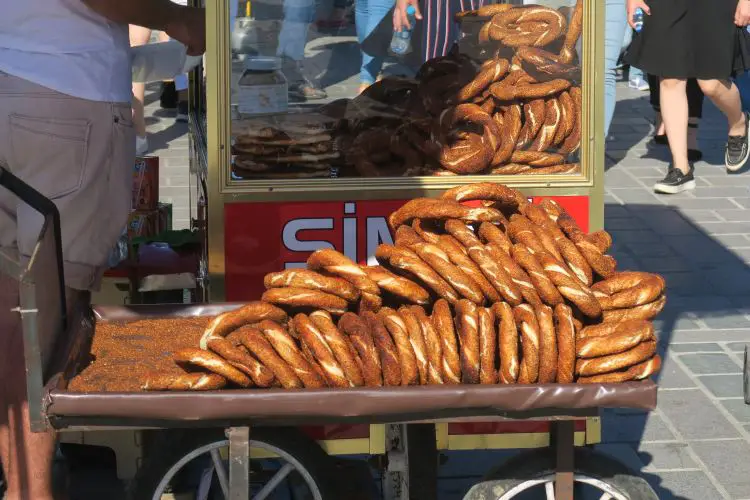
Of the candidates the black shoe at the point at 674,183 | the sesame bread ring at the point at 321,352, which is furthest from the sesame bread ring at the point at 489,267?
the black shoe at the point at 674,183

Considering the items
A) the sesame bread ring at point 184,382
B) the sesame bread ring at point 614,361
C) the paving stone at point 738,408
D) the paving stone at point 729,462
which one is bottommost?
the paving stone at point 729,462

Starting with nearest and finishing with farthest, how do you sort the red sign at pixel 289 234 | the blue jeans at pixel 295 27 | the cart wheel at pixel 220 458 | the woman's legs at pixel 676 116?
the cart wheel at pixel 220 458 < the blue jeans at pixel 295 27 < the red sign at pixel 289 234 < the woman's legs at pixel 676 116

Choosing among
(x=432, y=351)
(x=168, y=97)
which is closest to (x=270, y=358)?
(x=432, y=351)

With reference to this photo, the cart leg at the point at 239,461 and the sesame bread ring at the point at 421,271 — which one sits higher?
the sesame bread ring at the point at 421,271

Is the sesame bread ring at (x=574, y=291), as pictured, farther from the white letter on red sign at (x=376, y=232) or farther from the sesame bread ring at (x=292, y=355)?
the white letter on red sign at (x=376, y=232)

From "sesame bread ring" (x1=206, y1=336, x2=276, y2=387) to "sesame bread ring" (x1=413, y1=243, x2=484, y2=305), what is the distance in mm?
485

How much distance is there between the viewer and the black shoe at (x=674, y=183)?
24.4 feet

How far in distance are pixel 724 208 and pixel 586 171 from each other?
3699 millimetres

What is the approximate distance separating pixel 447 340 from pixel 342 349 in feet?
0.78

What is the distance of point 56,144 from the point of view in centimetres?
324

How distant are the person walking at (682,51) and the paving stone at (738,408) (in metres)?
3.00

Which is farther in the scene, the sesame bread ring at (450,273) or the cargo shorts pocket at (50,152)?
the cargo shorts pocket at (50,152)

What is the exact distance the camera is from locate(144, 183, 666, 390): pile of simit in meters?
2.67

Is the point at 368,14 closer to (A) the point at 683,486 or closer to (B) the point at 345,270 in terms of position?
(B) the point at 345,270
